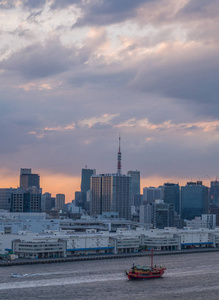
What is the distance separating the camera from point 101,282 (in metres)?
68.0

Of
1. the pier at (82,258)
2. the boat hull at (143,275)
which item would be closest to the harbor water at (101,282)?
the boat hull at (143,275)

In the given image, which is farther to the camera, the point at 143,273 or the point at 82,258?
the point at 82,258

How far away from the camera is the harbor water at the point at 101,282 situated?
6047 cm

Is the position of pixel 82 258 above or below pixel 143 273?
above

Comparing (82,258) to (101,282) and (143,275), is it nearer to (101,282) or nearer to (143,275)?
(143,275)

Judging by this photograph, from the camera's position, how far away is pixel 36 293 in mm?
60469

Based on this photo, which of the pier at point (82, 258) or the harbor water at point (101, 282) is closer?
the harbor water at point (101, 282)

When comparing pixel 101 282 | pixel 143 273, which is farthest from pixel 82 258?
pixel 101 282

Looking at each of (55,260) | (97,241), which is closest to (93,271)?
(55,260)

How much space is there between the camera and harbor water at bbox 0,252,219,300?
6047cm

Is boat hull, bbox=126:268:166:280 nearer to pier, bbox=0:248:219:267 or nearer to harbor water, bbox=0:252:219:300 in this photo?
harbor water, bbox=0:252:219:300

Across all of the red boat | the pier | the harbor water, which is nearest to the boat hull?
the red boat

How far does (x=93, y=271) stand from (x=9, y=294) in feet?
64.0

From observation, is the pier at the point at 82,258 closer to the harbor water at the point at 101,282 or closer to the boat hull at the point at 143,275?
the harbor water at the point at 101,282
